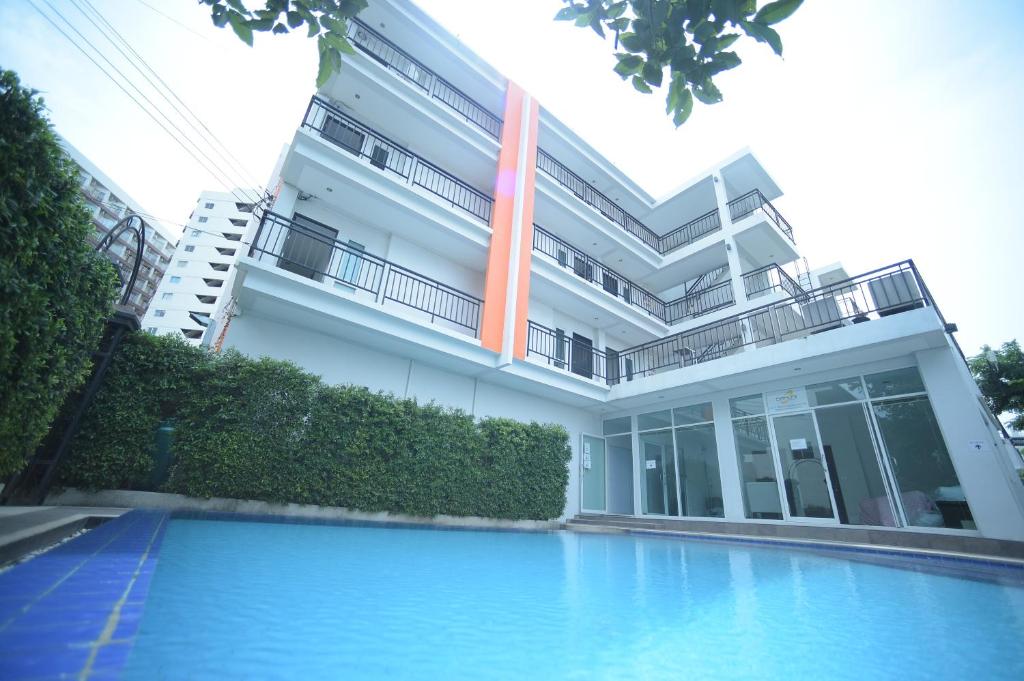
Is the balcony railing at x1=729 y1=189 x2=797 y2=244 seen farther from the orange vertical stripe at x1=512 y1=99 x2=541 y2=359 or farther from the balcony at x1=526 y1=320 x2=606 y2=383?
the orange vertical stripe at x1=512 y1=99 x2=541 y2=359

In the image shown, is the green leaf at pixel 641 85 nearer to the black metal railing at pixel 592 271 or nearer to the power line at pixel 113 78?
the black metal railing at pixel 592 271

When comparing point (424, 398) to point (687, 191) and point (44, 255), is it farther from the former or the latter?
point (687, 191)

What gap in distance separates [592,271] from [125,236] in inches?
2642

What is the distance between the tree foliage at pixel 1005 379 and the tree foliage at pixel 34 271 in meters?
25.8

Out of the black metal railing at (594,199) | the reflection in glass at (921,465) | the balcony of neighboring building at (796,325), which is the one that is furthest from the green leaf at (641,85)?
the black metal railing at (594,199)

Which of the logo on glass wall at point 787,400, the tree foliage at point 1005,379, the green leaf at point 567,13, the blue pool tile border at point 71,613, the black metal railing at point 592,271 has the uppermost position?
the black metal railing at point 592,271

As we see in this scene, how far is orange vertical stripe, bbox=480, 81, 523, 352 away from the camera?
9.14 m

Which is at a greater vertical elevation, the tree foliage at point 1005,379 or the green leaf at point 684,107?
the tree foliage at point 1005,379

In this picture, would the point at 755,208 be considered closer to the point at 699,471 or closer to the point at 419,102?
the point at 699,471

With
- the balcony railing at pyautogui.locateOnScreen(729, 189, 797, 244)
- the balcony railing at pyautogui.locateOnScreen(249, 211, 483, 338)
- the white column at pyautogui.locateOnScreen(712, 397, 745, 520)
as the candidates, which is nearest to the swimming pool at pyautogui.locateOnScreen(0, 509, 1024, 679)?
the white column at pyautogui.locateOnScreen(712, 397, 745, 520)

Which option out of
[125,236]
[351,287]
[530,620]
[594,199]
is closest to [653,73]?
[530,620]

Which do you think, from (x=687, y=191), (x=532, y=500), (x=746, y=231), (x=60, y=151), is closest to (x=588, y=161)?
(x=687, y=191)

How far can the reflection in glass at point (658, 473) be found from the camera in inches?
400

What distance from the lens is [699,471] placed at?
9.80 m
